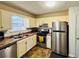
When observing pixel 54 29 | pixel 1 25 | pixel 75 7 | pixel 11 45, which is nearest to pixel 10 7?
pixel 1 25

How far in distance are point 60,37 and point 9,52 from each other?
242 cm

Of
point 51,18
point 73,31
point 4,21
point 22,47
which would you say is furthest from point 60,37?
point 4,21

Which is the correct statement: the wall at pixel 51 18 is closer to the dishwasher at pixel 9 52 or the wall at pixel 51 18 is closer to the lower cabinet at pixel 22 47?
the lower cabinet at pixel 22 47

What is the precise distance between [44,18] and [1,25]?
369 cm

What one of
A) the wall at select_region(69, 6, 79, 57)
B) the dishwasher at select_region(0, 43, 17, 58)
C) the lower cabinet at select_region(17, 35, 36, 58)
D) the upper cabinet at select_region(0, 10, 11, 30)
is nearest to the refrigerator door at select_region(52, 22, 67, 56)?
the wall at select_region(69, 6, 79, 57)

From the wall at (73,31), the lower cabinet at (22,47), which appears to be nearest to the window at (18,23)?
the lower cabinet at (22,47)

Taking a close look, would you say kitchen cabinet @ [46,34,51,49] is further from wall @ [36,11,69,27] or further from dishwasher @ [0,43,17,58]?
dishwasher @ [0,43,17,58]

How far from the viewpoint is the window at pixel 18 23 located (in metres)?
4.96

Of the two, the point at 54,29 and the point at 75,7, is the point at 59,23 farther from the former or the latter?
the point at 75,7

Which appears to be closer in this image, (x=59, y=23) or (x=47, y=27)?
(x=59, y=23)

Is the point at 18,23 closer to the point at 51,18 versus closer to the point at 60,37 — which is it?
the point at 51,18

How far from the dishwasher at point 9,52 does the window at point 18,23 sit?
1.66m

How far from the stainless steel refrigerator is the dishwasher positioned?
211 cm

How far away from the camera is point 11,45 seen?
3184 mm
